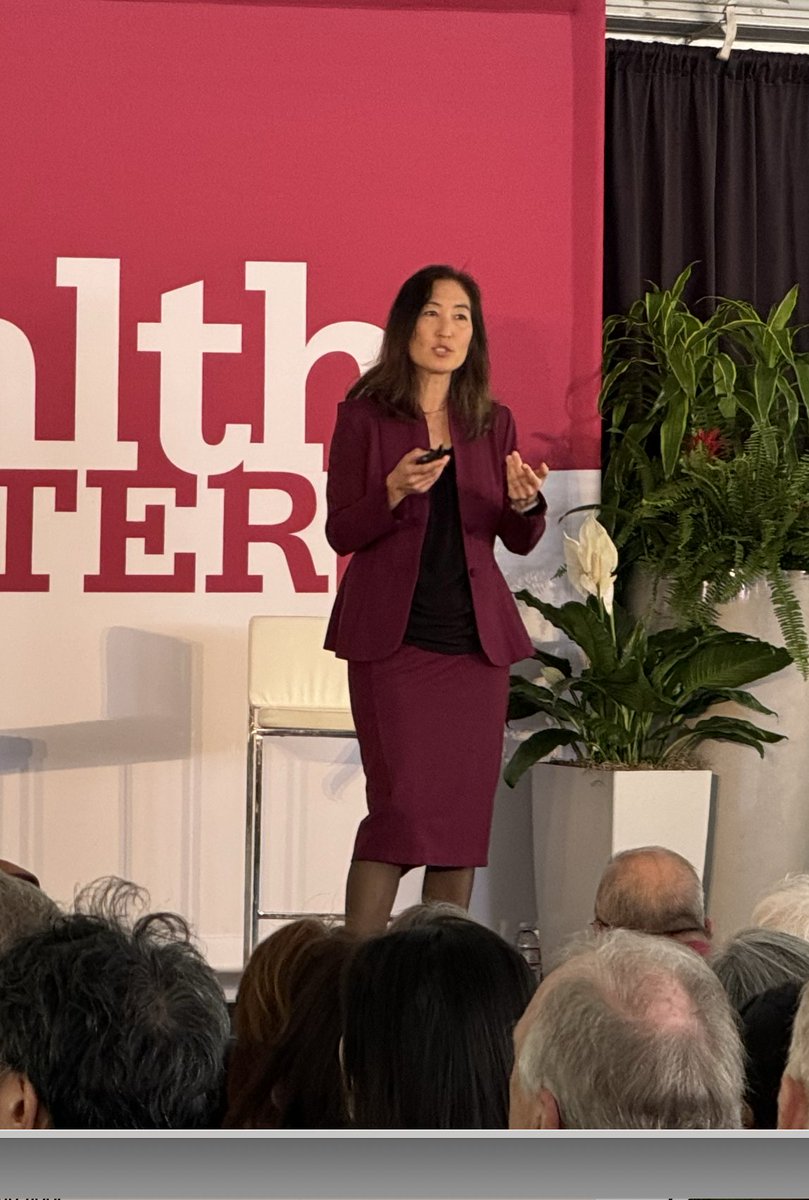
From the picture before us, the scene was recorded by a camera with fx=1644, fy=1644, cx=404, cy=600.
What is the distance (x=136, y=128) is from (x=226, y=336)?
606 mm

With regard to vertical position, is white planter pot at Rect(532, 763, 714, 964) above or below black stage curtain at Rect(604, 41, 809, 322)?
below

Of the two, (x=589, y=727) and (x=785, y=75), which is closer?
(x=589, y=727)

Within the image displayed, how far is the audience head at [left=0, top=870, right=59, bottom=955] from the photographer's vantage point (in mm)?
1779

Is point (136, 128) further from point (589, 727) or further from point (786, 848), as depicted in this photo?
point (786, 848)

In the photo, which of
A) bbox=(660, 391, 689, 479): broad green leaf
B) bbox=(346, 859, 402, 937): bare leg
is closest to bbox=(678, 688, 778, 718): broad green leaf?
bbox=(660, 391, 689, 479): broad green leaf

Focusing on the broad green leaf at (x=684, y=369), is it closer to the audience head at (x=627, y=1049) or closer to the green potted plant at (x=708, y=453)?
the green potted plant at (x=708, y=453)

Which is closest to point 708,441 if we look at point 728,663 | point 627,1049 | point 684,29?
point 728,663

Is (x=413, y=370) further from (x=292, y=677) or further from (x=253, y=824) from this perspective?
(x=253, y=824)

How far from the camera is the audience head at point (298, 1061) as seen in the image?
4.55 ft

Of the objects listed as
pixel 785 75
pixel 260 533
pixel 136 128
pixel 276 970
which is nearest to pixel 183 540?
pixel 260 533

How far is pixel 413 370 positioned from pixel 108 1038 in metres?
1.73

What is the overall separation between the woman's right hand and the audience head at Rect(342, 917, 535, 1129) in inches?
49.3

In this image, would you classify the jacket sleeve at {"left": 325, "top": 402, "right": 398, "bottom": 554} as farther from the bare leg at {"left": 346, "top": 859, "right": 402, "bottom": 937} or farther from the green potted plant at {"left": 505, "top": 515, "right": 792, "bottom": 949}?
the green potted plant at {"left": 505, "top": 515, "right": 792, "bottom": 949}

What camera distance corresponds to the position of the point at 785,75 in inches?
197
